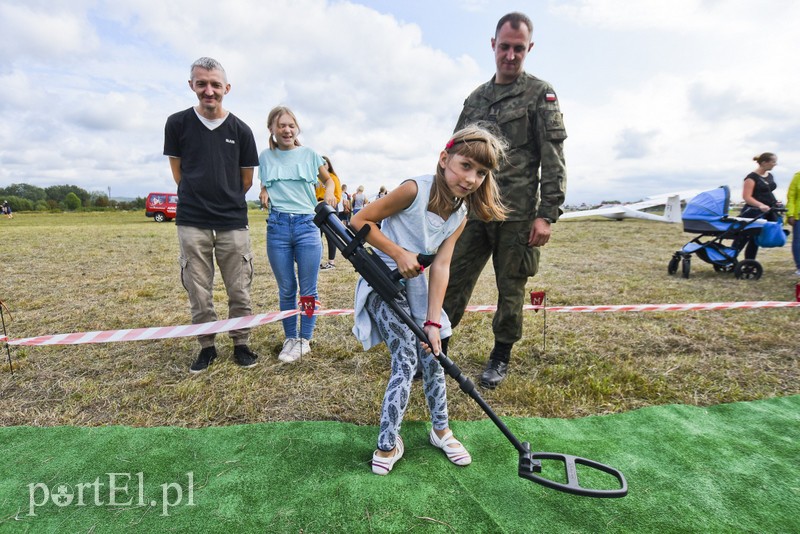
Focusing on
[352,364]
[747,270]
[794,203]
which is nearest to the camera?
[352,364]

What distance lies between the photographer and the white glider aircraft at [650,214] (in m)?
24.0

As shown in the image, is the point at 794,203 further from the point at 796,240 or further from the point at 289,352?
the point at 289,352

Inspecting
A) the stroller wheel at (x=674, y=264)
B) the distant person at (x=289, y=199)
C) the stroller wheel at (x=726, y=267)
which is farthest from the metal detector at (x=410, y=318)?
the stroller wheel at (x=726, y=267)

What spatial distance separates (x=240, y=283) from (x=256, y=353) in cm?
78

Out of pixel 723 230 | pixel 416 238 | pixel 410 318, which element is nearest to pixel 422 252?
pixel 416 238

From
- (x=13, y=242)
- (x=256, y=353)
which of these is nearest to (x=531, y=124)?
(x=256, y=353)

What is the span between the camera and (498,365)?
3299 mm

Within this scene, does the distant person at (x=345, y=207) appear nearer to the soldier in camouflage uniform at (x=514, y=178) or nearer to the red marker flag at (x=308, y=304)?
the red marker flag at (x=308, y=304)

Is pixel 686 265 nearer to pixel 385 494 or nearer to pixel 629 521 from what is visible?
pixel 629 521

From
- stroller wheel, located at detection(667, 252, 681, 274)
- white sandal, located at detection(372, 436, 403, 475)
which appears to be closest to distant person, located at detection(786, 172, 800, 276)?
stroller wheel, located at detection(667, 252, 681, 274)

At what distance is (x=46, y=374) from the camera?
10.9ft

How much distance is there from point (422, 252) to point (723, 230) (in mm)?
7347

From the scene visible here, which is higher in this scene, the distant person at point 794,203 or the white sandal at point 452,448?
the distant person at point 794,203

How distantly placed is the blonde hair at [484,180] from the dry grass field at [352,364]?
142 cm
